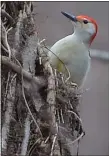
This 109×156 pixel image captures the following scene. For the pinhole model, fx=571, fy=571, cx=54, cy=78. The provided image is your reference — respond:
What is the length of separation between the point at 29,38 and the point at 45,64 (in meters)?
0.11

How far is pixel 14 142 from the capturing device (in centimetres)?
146

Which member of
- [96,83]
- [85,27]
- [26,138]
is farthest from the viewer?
[96,83]

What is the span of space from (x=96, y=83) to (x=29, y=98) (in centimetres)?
278

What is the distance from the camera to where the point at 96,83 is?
429cm

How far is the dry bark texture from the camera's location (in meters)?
1.46

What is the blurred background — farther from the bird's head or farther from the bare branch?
the bare branch

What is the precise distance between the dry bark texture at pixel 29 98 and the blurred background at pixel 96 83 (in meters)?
2.45

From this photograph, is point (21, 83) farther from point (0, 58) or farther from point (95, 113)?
point (95, 113)

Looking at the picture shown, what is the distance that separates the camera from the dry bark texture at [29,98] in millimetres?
1464

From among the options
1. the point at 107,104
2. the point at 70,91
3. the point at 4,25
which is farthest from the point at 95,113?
the point at 4,25

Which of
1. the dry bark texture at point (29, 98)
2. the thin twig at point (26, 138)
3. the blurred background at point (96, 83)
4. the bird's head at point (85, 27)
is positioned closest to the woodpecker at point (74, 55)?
the bird's head at point (85, 27)

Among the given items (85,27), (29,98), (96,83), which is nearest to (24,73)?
(29,98)

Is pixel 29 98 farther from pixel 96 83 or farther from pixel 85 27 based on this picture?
pixel 96 83

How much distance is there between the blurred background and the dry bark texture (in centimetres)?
245
